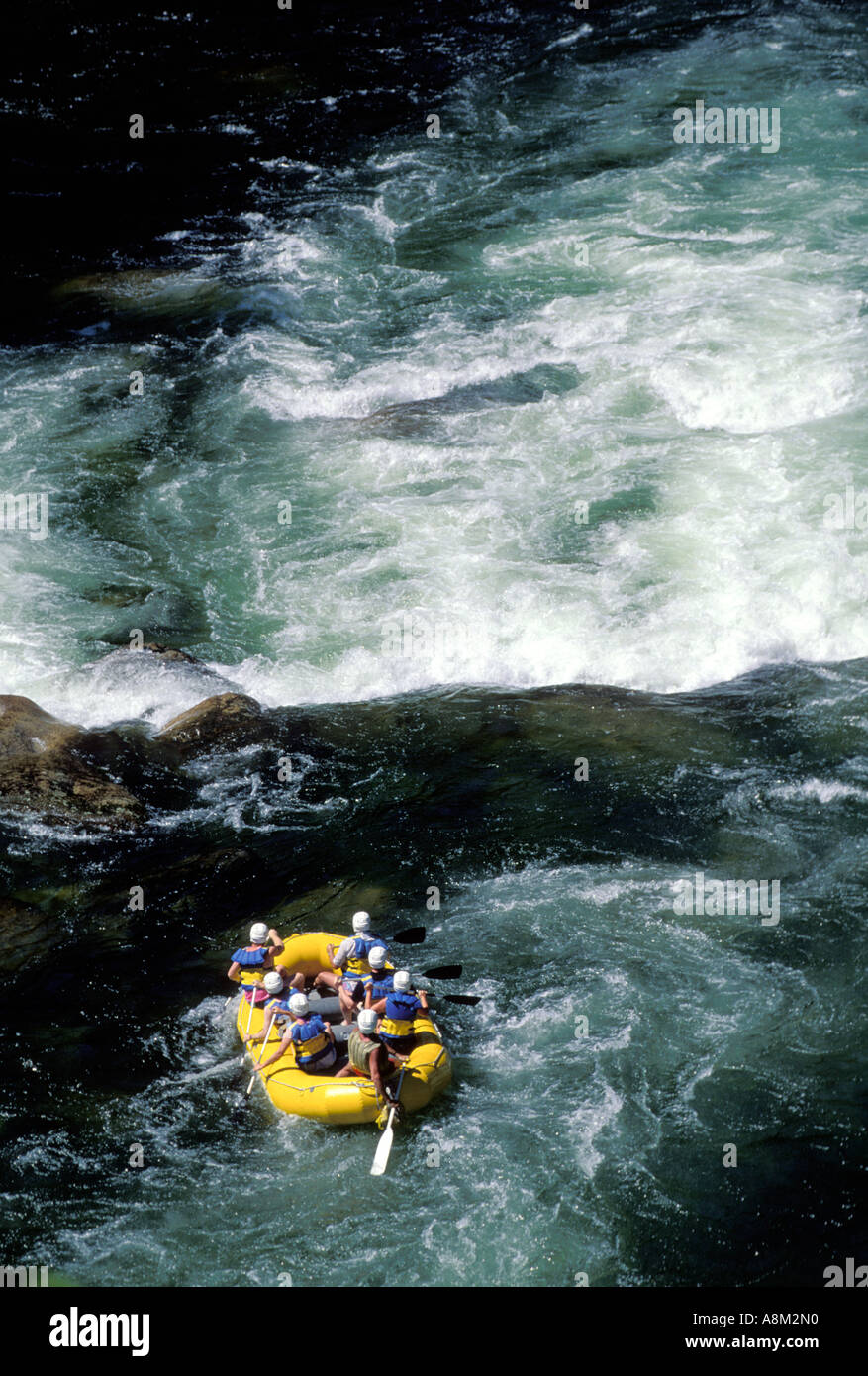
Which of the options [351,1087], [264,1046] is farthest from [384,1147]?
[264,1046]

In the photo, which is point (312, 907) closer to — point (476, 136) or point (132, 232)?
point (132, 232)

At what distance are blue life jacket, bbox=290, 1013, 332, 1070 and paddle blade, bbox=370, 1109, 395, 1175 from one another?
75 cm

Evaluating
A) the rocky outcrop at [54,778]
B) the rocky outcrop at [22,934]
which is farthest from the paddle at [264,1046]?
the rocky outcrop at [54,778]

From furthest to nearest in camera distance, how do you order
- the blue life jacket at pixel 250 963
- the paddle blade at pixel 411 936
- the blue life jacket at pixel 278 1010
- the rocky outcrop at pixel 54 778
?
the rocky outcrop at pixel 54 778 < the paddle blade at pixel 411 936 < the blue life jacket at pixel 250 963 < the blue life jacket at pixel 278 1010

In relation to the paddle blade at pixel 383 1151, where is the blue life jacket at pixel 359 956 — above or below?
above

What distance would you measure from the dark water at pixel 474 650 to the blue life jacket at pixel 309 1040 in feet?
1.42

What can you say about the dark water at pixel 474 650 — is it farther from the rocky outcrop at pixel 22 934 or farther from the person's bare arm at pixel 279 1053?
the person's bare arm at pixel 279 1053

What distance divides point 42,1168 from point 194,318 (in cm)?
1416

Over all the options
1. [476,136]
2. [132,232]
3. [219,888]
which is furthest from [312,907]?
[476,136]

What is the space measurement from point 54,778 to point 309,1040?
385 centimetres

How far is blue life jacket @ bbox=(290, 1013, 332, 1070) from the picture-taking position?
27.2 feet

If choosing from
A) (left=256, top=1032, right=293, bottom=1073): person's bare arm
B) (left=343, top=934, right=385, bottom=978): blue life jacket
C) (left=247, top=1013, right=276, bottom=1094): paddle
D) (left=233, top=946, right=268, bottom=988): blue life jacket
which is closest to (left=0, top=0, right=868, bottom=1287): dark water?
(left=247, top=1013, right=276, bottom=1094): paddle

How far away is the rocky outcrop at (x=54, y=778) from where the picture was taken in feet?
34.7

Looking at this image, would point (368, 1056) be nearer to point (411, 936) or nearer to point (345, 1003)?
point (345, 1003)
